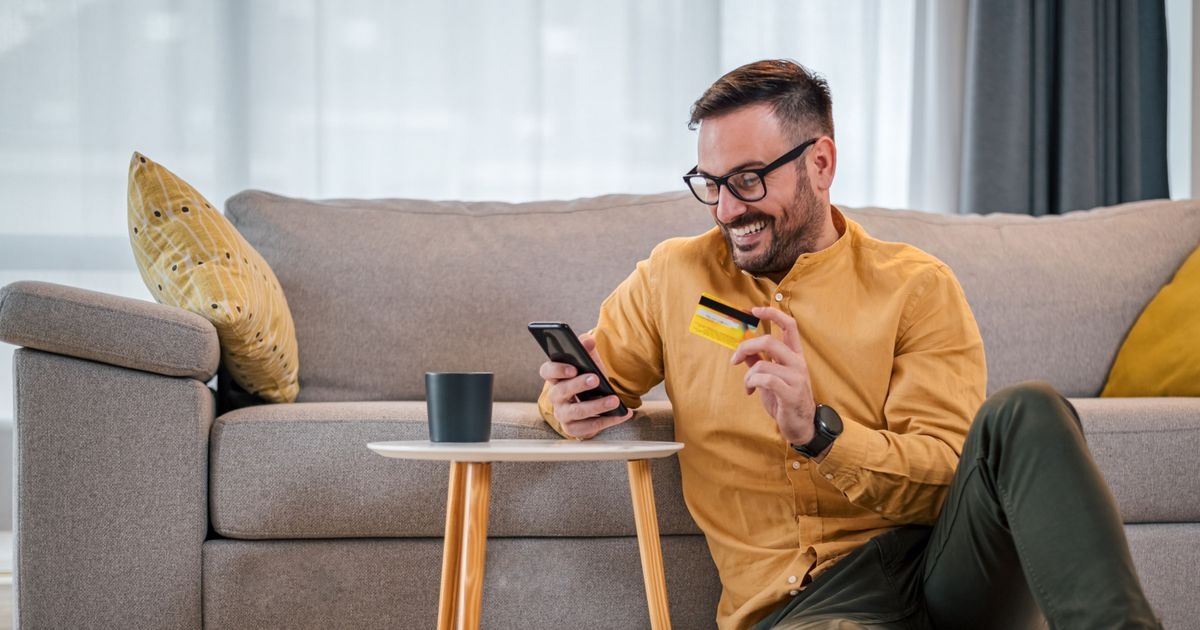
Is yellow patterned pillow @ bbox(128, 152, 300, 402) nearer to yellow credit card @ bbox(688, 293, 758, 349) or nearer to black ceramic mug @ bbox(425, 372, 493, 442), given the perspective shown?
black ceramic mug @ bbox(425, 372, 493, 442)

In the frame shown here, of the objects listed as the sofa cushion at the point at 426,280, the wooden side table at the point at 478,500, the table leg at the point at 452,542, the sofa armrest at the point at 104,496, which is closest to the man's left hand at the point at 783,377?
the wooden side table at the point at 478,500

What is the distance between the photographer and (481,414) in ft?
4.61

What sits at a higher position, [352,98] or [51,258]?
[352,98]

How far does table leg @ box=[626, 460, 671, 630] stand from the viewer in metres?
1.47

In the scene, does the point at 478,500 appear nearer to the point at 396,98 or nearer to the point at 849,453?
the point at 849,453

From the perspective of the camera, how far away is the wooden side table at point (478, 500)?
126 centimetres

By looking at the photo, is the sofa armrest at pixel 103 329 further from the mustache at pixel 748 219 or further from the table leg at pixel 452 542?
the mustache at pixel 748 219

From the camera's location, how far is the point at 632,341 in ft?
5.42

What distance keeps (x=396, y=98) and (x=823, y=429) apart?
2.12 meters

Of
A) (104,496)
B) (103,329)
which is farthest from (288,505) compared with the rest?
(103,329)

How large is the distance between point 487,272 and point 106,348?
882mm

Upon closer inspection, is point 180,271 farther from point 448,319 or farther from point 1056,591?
point 1056,591

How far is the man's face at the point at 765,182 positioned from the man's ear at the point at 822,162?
24 millimetres

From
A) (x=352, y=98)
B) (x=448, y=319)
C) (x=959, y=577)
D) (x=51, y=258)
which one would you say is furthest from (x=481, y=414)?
(x=51, y=258)
